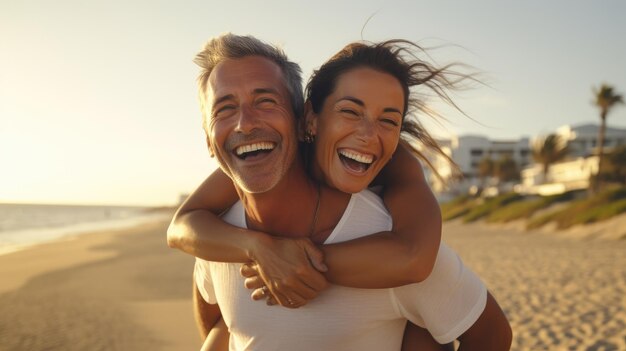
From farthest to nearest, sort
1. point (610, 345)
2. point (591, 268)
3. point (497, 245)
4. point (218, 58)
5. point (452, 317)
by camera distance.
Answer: point (497, 245), point (591, 268), point (610, 345), point (218, 58), point (452, 317)

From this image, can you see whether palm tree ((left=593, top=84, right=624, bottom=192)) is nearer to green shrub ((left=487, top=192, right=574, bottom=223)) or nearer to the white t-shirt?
green shrub ((left=487, top=192, right=574, bottom=223))

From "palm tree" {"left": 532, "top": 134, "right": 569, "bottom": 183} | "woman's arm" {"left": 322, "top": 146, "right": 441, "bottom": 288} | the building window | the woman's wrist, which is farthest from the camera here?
the building window

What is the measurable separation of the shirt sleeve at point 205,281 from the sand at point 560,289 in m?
5.83

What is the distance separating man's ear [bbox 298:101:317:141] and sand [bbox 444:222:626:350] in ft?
19.6

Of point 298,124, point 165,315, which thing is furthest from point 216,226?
point 165,315

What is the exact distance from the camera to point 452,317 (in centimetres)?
178

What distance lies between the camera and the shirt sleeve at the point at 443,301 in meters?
1.78

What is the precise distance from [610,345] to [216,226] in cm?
668

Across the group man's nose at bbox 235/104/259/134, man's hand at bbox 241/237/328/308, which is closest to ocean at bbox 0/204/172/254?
man's nose at bbox 235/104/259/134

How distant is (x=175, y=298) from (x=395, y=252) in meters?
11.2

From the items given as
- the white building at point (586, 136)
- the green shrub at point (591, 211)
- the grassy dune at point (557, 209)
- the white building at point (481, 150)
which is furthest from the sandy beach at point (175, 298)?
the white building at point (481, 150)

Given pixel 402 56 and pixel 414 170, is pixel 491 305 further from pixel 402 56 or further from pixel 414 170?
pixel 402 56

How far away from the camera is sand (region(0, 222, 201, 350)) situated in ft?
27.9

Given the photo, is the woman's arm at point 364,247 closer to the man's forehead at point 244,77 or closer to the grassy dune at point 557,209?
the man's forehead at point 244,77
